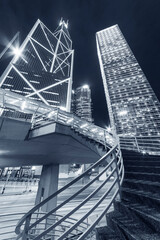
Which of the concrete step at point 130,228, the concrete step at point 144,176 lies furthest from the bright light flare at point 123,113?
the concrete step at point 130,228

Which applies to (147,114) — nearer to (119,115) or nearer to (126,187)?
(119,115)

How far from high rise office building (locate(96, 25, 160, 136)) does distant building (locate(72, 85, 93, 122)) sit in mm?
25139

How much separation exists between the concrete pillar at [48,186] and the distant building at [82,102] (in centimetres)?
7781

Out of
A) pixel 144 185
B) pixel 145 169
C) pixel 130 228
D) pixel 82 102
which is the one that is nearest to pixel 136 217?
pixel 130 228

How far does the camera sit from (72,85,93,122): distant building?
89625 mm

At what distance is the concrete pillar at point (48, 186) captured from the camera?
731 centimetres

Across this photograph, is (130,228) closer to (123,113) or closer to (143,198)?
(143,198)

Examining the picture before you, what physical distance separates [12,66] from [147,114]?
218 feet

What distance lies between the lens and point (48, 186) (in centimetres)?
765

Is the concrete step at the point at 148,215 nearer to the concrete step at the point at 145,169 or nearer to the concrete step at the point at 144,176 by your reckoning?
the concrete step at the point at 144,176

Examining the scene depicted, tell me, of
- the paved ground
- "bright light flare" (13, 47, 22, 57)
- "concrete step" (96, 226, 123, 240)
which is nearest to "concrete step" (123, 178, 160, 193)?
"concrete step" (96, 226, 123, 240)

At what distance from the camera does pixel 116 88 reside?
71.5 metres

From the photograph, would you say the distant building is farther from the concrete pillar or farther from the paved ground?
the concrete pillar

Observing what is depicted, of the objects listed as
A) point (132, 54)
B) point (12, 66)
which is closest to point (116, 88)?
point (132, 54)
